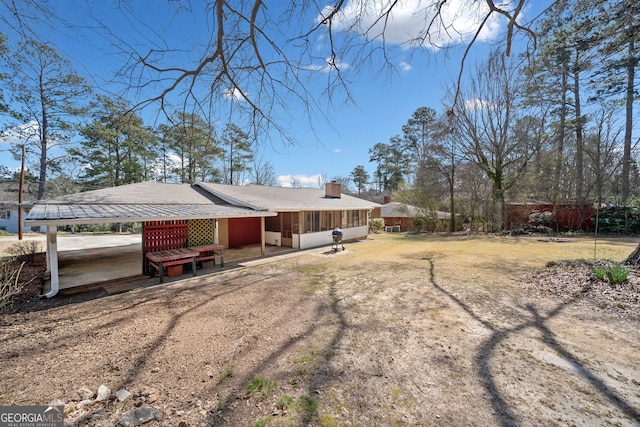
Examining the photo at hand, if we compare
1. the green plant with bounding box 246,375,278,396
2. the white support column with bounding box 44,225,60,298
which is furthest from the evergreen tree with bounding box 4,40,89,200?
the green plant with bounding box 246,375,278,396

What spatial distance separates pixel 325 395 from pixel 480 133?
18.9 m

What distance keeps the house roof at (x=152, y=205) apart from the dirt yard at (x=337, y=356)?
1.85 meters

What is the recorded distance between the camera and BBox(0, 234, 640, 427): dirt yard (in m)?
2.24

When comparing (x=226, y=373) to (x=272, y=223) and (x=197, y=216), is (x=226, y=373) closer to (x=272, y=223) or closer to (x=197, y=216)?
(x=197, y=216)

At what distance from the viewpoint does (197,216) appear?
728 cm

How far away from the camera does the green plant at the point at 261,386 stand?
97.8 inches

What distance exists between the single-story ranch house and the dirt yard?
1.91 m

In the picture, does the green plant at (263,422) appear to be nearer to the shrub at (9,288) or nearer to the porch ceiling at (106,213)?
the shrub at (9,288)

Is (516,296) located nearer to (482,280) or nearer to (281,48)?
(482,280)

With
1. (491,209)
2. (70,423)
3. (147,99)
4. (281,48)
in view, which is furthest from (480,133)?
(70,423)

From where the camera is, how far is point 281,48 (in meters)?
3.10

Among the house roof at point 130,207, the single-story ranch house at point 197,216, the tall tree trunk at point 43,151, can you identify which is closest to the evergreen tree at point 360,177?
the single-story ranch house at point 197,216

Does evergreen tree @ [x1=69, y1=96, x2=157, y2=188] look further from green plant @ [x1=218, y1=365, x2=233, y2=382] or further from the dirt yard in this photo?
green plant @ [x1=218, y1=365, x2=233, y2=382]

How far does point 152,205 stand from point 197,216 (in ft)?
6.05
